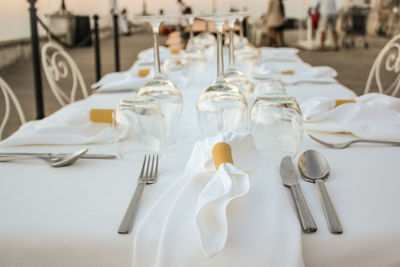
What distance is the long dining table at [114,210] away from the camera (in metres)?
0.67

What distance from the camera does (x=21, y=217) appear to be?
74 centimetres

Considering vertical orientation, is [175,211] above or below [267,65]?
below

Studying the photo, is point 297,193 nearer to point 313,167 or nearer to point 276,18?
point 313,167

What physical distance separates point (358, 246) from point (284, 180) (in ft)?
0.69

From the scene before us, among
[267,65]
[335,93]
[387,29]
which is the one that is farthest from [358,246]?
[387,29]

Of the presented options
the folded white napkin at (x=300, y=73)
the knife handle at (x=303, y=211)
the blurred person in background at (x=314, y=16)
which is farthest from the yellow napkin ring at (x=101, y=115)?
the blurred person in background at (x=314, y=16)

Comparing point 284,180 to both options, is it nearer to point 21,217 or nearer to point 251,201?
point 251,201

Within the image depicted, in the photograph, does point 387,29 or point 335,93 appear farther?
point 387,29

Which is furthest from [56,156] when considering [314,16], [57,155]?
[314,16]

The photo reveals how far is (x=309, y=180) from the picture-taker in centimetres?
86

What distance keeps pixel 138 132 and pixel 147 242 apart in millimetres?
440

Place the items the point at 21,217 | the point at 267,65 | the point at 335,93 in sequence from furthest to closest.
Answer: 1. the point at 267,65
2. the point at 335,93
3. the point at 21,217

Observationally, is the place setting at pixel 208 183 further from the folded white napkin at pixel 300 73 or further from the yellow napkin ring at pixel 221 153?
the folded white napkin at pixel 300 73

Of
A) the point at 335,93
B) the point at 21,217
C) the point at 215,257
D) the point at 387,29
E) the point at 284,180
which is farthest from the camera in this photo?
the point at 387,29
